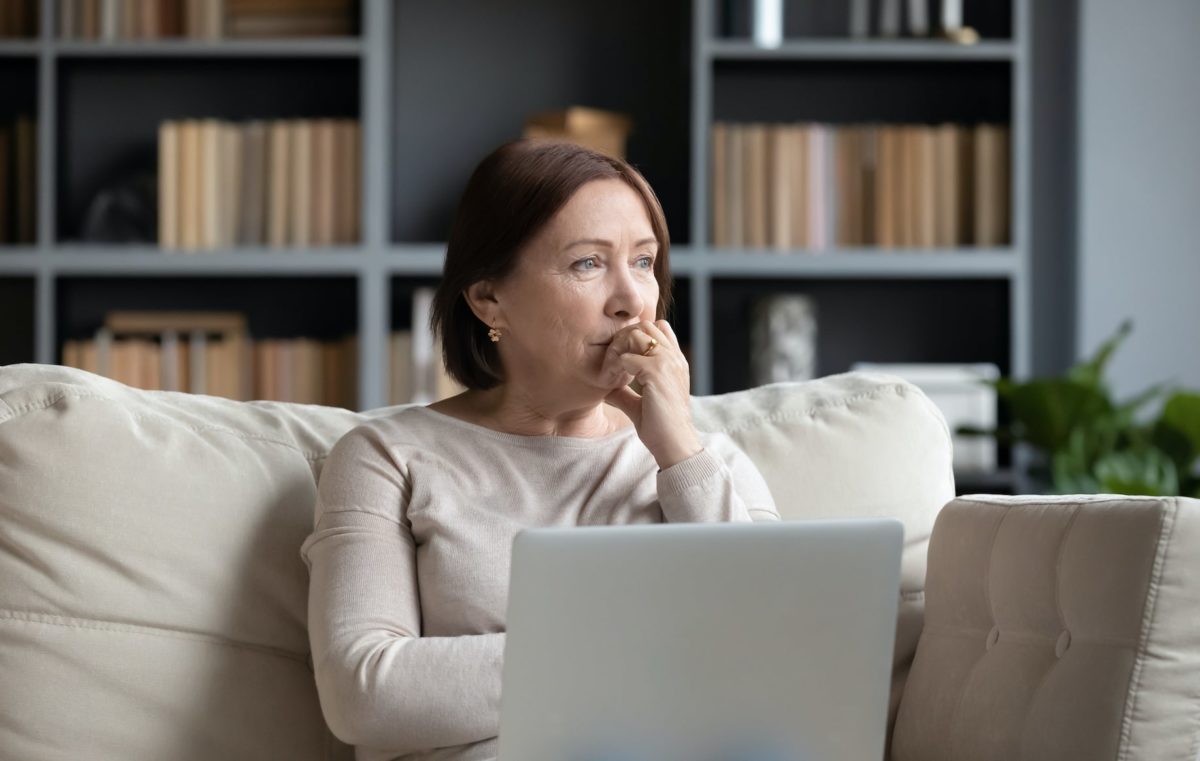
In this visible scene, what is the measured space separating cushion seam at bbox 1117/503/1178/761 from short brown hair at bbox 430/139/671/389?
24.7 inches

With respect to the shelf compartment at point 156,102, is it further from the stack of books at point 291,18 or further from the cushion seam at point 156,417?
the cushion seam at point 156,417

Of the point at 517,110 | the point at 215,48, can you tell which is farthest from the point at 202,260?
the point at 517,110

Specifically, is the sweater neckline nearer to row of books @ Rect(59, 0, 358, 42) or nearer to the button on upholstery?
the button on upholstery

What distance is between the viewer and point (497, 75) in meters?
3.77

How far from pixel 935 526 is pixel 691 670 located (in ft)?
2.18

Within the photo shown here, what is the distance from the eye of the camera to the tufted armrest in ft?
4.28

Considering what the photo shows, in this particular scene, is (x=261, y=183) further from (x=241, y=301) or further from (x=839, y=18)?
(x=839, y=18)

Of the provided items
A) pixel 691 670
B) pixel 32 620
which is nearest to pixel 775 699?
pixel 691 670

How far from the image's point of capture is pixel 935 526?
1.62 metres

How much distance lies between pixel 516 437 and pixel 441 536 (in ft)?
0.57

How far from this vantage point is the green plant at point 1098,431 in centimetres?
323

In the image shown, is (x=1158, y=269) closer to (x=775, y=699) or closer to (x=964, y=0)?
(x=964, y=0)

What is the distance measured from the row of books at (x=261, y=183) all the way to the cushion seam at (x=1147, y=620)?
2.53 m

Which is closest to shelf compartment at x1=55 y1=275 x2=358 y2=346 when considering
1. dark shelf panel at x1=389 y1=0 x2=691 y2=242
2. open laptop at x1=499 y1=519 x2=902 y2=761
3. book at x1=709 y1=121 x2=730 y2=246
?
dark shelf panel at x1=389 y1=0 x2=691 y2=242
